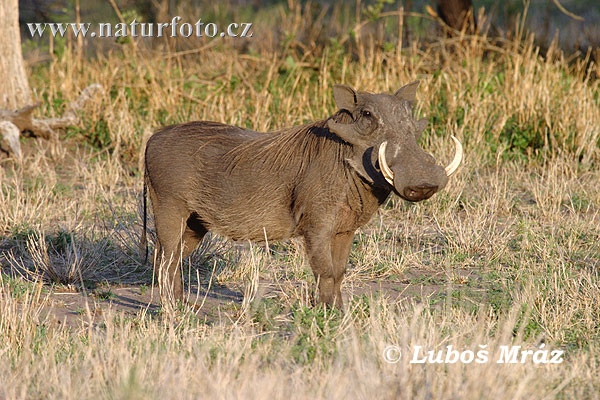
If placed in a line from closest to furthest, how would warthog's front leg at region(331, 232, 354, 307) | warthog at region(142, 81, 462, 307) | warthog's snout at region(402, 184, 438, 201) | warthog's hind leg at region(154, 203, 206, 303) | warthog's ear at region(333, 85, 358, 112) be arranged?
warthog's snout at region(402, 184, 438, 201) → warthog at region(142, 81, 462, 307) → warthog's ear at region(333, 85, 358, 112) → warthog's front leg at region(331, 232, 354, 307) → warthog's hind leg at region(154, 203, 206, 303)

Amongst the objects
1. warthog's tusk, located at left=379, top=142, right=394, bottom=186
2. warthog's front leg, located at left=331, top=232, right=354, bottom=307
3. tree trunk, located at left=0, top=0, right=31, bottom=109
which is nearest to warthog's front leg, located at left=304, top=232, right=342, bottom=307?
warthog's front leg, located at left=331, top=232, right=354, bottom=307

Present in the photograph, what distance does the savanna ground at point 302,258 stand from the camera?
117 inches

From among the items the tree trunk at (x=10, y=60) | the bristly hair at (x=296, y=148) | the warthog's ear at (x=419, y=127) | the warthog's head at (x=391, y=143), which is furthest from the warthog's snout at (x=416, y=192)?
the tree trunk at (x=10, y=60)

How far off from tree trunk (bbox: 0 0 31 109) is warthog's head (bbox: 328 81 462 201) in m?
5.32

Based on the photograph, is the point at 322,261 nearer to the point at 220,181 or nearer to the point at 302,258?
the point at 220,181

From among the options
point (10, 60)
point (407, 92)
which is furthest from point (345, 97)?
Answer: point (10, 60)

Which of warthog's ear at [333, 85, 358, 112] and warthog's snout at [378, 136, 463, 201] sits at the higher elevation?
warthog's ear at [333, 85, 358, 112]

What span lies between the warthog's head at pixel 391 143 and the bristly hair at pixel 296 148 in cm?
9

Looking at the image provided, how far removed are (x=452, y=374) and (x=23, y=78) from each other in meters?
6.68

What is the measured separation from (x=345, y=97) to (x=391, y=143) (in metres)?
0.36

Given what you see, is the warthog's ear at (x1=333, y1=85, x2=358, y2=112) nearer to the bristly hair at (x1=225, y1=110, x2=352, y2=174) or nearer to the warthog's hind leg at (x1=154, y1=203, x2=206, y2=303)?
the bristly hair at (x1=225, y1=110, x2=352, y2=174)

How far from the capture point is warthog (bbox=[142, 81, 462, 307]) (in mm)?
3676

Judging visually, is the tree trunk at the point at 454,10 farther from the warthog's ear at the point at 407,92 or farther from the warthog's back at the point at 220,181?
the warthog's ear at the point at 407,92

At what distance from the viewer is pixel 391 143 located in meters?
3.64
